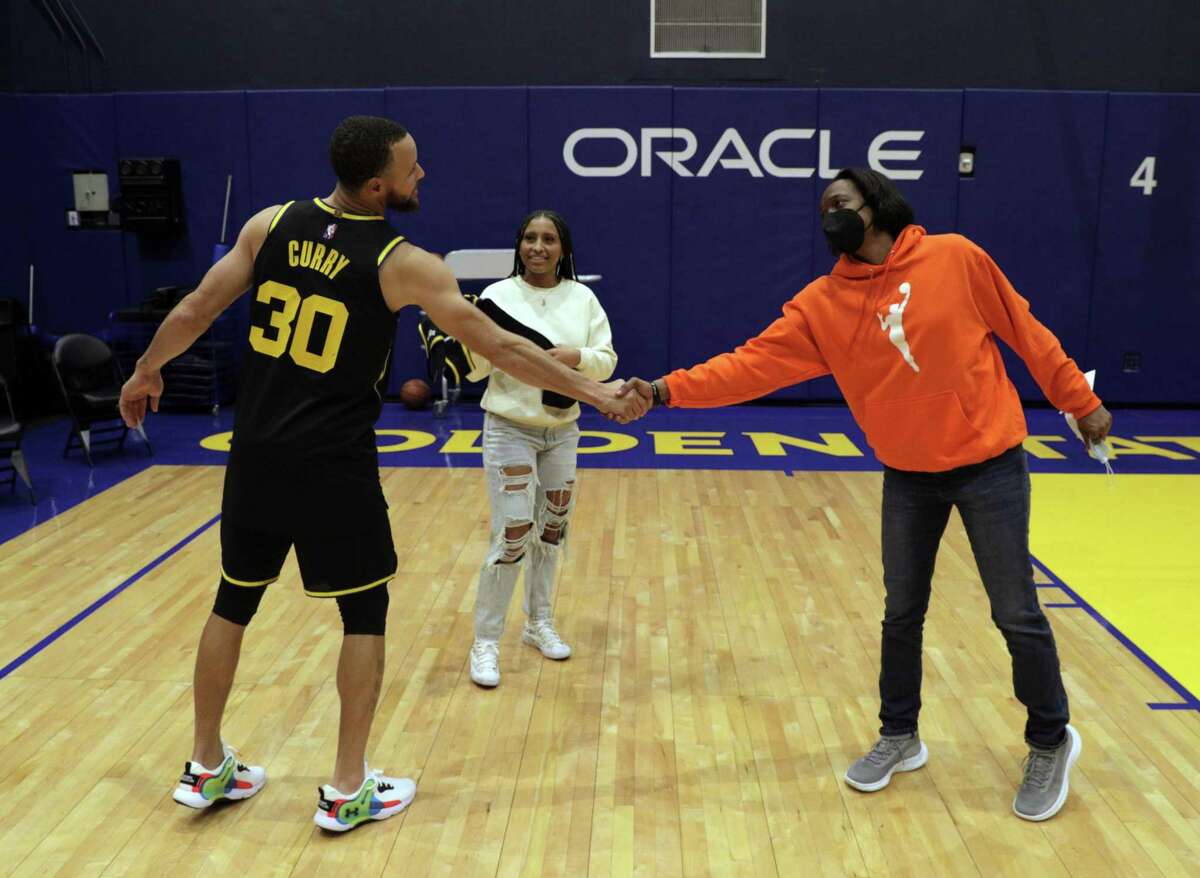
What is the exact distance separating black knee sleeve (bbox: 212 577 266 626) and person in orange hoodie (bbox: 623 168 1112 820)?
68.3 inches

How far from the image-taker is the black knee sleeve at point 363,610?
9.71ft

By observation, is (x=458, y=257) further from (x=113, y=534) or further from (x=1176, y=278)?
(x=1176, y=278)

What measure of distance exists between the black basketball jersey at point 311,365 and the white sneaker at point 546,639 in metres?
1.53

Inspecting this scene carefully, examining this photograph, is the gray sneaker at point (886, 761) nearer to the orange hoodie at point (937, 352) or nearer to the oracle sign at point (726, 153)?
the orange hoodie at point (937, 352)

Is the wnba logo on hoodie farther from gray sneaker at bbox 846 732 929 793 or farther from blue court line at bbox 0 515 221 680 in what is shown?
blue court line at bbox 0 515 221 680

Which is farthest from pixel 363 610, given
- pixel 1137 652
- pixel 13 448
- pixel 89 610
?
pixel 13 448

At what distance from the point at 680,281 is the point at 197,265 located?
4303 millimetres

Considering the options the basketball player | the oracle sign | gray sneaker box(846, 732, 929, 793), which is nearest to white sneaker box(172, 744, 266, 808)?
the basketball player

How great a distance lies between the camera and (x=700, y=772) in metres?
3.36

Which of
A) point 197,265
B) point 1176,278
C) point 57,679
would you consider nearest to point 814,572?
point 57,679

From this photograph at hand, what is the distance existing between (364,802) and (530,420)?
1.40 metres

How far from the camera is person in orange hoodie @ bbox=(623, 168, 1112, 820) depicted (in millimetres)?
2922

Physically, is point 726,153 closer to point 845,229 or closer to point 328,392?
point 845,229

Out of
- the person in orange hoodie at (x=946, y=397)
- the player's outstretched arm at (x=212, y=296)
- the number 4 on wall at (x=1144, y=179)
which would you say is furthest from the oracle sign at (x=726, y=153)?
the player's outstretched arm at (x=212, y=296)
